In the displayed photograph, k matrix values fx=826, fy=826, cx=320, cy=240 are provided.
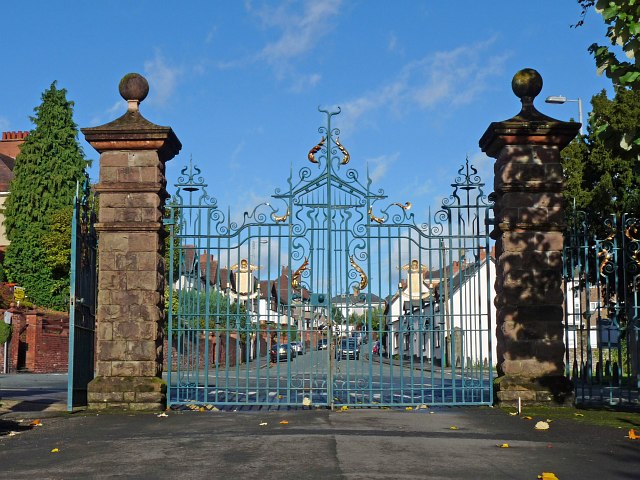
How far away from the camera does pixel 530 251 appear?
39.8 feet

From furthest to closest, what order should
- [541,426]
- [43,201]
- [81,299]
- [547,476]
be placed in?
[43,201] < [81,299] < [541,426] < [547,476]

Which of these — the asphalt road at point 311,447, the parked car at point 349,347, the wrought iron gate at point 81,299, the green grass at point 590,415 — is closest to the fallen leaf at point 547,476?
the asphalt road at point 311,447

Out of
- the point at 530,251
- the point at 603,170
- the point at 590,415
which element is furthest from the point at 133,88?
the point at 603,170

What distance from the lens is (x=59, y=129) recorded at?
5006cm

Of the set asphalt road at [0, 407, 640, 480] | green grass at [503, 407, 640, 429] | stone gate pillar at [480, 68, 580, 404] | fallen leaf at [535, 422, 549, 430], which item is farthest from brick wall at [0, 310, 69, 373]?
fallen leaf at [535, 422, 549, 430]

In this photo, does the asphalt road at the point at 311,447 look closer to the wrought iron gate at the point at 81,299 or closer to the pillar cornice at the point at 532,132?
the wrought iron gate at the point at 81,299

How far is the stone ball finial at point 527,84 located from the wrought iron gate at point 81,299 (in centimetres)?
669

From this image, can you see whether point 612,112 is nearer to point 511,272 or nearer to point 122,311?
point 511,272

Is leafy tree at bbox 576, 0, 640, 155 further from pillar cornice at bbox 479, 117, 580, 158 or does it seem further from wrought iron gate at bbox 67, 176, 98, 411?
wrought iron gate at bbox 67, 176, 98, 411

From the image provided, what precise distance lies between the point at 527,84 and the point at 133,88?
598cm

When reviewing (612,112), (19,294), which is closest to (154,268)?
(612,112)

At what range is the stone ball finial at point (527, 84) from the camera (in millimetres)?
12430

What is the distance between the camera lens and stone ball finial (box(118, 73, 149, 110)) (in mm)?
12617

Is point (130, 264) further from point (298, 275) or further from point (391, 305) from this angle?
point (391, 305)
